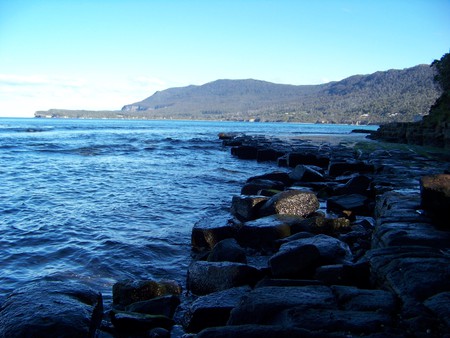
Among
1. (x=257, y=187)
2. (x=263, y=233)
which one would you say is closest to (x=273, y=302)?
(x=263, y=233)

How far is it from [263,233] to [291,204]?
1.87m

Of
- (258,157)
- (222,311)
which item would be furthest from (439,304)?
(258,157)

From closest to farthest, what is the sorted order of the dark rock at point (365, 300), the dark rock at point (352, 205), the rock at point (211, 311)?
the dark rock at point (365, 300), the rock at point (211, 311), the dark rock at point (352, 205)

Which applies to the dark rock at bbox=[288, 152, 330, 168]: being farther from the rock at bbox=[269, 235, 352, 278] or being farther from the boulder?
the boulder

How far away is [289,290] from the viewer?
156 inches

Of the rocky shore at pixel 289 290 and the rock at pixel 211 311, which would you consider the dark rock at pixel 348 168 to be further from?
the rock at pixel 211 311

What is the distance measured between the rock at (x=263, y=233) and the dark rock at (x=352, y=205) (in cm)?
267

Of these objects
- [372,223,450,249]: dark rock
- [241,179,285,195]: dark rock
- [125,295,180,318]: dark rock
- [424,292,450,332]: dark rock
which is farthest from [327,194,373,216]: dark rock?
[424,292,450,332]: dark rock

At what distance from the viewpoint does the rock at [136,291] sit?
5.22 meters

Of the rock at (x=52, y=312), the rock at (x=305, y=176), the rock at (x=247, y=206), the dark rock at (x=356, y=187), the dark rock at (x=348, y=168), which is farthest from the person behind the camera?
the dark rock at (x=348, y=168)

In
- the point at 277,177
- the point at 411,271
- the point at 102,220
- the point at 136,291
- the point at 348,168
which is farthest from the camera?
the point at 348,168

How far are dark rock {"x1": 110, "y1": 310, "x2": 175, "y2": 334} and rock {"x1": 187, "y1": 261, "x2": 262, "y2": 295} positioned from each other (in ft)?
3.19

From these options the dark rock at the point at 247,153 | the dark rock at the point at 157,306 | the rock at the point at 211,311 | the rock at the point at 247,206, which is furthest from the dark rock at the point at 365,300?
the dark rock at the point at 247,153

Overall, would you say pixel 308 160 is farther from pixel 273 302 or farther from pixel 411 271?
pixel 273 302
